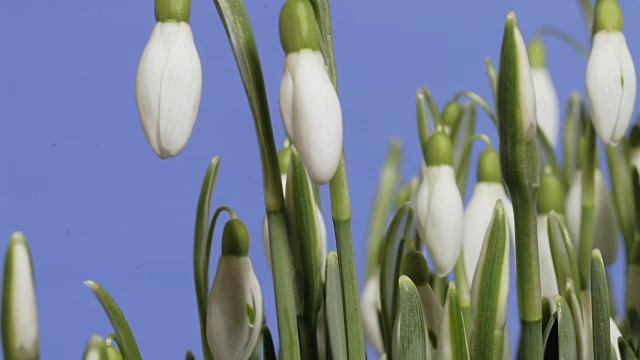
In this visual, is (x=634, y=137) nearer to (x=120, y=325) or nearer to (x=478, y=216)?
(x=478, y=216)

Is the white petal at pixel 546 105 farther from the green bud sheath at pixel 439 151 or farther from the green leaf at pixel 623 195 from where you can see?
the green bud sheath at pixel 439 151

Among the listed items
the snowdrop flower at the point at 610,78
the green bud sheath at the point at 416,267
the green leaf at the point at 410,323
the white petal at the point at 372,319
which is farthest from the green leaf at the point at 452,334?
the white petal at the point at 372,319

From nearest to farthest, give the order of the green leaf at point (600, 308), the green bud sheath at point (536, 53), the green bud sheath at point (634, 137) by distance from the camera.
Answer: the green leaf at point (600, 308), the green bud sheath at point (634, 137), the green bud sheath at point (536, 53)

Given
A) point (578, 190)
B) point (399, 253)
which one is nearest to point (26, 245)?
point (399, 253)

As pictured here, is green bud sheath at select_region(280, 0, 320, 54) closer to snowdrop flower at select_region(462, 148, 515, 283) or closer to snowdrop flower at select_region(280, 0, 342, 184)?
snowdrop flower at select_region(280, 0, 342, 184)

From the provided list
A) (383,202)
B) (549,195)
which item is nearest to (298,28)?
(549,195)

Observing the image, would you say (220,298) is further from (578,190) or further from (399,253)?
(578,190)
